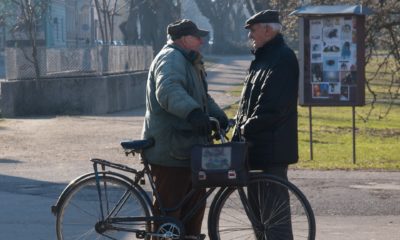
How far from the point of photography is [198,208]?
6973 mm

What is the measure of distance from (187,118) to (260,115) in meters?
0.56

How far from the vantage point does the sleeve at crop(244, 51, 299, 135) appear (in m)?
6.76

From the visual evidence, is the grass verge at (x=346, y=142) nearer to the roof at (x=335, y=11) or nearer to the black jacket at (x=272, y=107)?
the roof at (x=335, y=11)

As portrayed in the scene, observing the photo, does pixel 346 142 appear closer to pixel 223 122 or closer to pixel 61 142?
pixel 61 142

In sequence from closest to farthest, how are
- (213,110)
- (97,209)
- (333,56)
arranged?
(97,209)
(213,110)
(333,56)

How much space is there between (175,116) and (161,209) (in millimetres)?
673

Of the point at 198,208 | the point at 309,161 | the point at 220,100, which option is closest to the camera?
the point at 198,208

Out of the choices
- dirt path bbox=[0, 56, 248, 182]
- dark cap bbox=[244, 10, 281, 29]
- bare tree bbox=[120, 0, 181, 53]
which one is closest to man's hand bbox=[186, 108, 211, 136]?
dark cap bbox=[244, 10, 281, 29]

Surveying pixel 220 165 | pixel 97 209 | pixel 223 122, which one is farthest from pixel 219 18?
pixel 220 165

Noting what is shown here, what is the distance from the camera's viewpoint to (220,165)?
6727 millimetres

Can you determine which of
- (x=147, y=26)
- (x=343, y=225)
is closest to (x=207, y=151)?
(x=343, y=225)

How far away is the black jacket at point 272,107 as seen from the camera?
266 inches

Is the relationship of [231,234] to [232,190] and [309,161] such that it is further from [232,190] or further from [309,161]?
[309,161]

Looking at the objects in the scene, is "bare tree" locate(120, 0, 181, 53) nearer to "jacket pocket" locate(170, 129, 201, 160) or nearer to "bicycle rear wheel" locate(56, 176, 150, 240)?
"bicycle rear wheel" locate(56, 176, 150, 240)
